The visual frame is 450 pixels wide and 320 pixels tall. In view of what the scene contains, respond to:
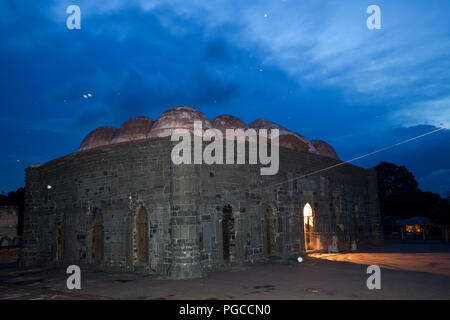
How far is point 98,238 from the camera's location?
14297 millimetres

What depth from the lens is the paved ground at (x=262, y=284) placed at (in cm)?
807

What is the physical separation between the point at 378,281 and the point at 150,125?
521 inches

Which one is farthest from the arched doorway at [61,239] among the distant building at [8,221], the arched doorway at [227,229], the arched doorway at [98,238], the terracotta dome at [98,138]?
the distant building at [8,221]

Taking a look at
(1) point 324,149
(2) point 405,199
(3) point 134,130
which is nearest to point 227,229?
(3) point 134,130

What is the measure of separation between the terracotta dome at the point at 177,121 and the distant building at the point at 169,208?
0.20ft

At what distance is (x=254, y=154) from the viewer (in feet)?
47.5

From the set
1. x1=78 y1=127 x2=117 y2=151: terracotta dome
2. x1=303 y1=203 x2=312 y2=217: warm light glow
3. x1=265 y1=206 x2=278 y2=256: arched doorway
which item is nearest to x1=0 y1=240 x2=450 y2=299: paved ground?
x1=265 y1=206 x2=278 y2=256: arched doorway

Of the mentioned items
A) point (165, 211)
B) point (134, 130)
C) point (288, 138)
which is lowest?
point (165, 211)

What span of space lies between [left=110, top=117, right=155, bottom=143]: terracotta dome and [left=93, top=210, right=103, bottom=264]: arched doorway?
198 inches

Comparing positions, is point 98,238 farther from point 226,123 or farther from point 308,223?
point 308,223

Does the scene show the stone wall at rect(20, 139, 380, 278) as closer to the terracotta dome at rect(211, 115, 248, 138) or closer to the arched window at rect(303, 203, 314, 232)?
the arched window at rect(303, 203, 314, 232)

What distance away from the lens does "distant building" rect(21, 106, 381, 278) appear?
39.4ft

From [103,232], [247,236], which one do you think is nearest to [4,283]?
[103,232]

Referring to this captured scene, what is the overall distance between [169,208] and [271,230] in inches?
197
